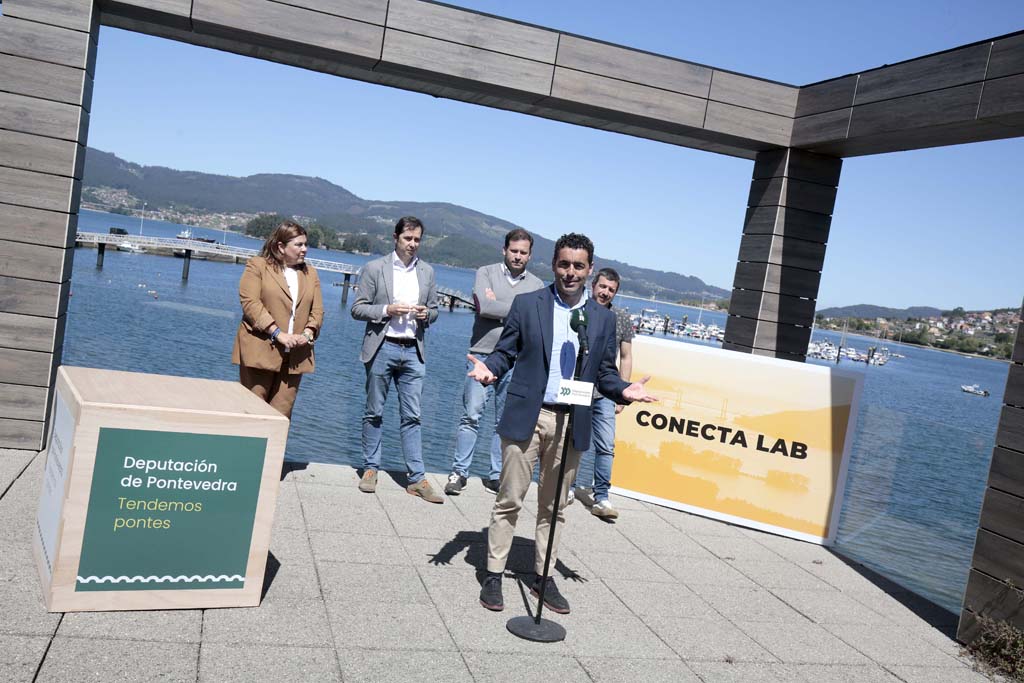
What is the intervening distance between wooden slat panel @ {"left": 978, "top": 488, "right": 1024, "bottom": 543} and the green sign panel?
152 inches

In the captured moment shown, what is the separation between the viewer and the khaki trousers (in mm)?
4207

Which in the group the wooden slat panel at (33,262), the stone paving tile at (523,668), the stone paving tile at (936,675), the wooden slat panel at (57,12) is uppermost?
the wooden slat panel at (57,12)

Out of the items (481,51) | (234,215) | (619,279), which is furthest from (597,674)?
(234,215)

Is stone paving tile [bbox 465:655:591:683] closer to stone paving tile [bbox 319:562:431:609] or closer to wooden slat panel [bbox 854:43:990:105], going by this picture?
stone paving tile [bbox 319:562:431:609]

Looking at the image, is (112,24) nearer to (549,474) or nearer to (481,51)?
(481,51)

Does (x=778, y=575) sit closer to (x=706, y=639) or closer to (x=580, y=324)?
(x=706, y=639)

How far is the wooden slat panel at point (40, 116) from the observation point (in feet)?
18.3

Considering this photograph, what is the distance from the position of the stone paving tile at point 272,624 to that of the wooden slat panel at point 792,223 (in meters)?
5.06

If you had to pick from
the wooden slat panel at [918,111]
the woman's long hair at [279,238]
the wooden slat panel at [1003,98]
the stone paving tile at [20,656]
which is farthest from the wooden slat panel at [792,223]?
the stone paving tile at [20,656]

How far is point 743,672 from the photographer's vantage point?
3.90 m

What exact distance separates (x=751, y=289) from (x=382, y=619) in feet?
15.6

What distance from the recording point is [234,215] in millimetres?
180000

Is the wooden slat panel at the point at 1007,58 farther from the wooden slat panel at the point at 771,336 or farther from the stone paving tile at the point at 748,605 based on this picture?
the stone paving tile at the point at 748,605

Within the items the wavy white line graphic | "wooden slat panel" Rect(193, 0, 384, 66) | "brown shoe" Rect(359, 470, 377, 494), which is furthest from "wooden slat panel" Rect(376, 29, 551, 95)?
the wavy white line graphic
